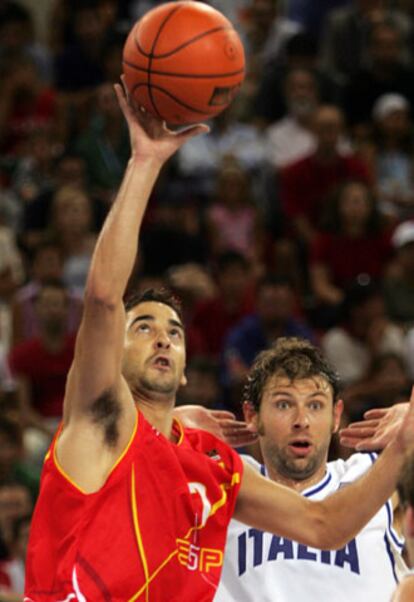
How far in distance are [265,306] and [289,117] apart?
10.7ft

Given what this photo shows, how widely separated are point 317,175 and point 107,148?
1.94 metres

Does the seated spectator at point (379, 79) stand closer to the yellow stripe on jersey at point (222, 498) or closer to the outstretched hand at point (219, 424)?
the outstretched hand at point (219, 424)

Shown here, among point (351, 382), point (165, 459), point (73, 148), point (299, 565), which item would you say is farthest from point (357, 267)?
point (165, 459)

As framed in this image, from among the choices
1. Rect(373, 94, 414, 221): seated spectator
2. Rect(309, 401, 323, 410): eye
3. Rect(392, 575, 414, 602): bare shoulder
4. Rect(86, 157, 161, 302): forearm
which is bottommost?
Rect(373, 94, 414, 221): seated spectator

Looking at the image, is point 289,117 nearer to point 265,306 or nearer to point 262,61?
point 262,61

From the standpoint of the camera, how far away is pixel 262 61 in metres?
14.4

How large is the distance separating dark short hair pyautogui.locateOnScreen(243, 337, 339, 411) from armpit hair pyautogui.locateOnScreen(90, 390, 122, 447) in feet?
4.72

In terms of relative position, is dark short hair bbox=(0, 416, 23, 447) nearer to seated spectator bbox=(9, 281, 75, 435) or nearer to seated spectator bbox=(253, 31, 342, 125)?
seated spectator bbox=(9, 281, 75, 435)

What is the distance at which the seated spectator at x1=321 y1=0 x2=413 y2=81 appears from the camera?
14.4 meters

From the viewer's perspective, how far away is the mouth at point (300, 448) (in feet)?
21.0

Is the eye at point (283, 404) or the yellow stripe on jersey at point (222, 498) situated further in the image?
the eye at point (283, 404)

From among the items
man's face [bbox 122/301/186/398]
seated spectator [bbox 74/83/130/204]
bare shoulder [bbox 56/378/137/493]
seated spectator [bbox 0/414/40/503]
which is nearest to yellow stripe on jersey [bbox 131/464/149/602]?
bare shoulder [bbox 56/378/137/493]

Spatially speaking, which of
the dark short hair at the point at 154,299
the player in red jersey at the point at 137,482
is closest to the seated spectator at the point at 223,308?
the dark short hair at the point at 154,299

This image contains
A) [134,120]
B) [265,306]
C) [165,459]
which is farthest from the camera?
[265,306]
